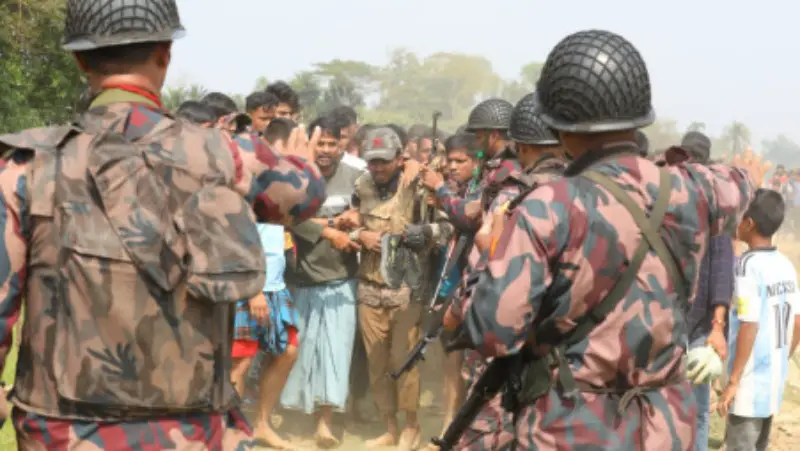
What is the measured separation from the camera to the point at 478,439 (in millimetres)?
3342

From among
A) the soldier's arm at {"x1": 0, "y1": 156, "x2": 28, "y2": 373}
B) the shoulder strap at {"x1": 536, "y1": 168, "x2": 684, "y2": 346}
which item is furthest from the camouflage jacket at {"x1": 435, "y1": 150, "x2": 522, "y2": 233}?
the soldier's arm at {"x1": 0, "y1": 156, "x2": 28, "y2": 373}

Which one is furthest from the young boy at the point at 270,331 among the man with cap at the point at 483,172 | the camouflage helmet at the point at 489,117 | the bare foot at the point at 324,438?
the camouflage helmet at the point at 489,117

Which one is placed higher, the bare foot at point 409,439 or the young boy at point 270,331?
the young boy at point 270,331

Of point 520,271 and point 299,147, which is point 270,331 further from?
point 520,271

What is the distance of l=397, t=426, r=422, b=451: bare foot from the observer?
7.32 meters

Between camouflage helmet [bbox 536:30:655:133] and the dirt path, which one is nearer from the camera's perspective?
camouflage helmet [bbox 536:30:655:133]

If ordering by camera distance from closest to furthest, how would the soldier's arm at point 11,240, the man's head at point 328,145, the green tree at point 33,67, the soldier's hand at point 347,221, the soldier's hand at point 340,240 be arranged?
the soldier's arm at point 11,240 < the soldier's hand at point 340,240 < the soldier's hand at point 347,221 < the man's head at point 328,145 < the green tree at point 33,67

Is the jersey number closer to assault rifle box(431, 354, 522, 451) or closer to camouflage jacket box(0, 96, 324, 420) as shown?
assault rifle box(431, 354, 522, 451)

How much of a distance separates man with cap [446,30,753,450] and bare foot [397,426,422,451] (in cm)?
445

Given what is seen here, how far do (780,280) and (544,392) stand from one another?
11.2 ft

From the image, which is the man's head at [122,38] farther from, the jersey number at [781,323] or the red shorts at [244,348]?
the jersey number at [781,323]

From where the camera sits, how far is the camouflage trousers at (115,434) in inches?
103

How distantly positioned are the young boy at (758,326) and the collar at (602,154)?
120 inches

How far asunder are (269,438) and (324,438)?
0.40m
